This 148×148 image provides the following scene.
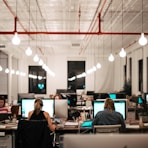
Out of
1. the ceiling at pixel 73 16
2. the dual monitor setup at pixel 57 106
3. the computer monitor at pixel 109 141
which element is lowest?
the dual monitor setup at pixel 57 106

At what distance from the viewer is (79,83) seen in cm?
2027

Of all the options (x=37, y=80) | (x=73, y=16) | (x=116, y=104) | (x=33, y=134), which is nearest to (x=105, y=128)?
(x=33, y=134)

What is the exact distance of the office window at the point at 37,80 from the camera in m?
20.1

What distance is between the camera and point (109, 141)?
1.58 m

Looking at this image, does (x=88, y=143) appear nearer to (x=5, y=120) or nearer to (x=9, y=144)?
(x=9, y=144)

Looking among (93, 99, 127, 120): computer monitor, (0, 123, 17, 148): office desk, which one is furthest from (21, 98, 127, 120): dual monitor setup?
(0, 123, 17, 148): office desk

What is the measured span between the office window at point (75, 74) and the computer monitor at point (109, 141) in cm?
1836

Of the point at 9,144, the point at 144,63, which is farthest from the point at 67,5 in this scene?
the point at 144,63

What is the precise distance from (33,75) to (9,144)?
15.0 metres

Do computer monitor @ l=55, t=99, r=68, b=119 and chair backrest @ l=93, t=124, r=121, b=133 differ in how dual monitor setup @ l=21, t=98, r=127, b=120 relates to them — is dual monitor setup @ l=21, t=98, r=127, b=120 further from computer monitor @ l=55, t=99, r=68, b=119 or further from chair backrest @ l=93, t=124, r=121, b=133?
chair backrest @ l=93, t=124, r=121, b=133

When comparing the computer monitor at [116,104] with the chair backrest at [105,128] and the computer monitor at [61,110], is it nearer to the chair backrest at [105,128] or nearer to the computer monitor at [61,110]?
the computer monitor at [61,110]

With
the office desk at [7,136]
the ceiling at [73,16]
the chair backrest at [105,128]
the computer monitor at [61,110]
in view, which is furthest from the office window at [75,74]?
the chair backrest at [105,128]

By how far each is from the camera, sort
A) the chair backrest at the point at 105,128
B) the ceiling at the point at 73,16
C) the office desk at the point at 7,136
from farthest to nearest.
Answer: the ceiling at the point at 73,16
the office desk at the point at 7,136
the chair backrest at the point at 105,128

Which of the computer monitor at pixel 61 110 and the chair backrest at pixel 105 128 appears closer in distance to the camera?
the chair backrest at pixel 105 128
